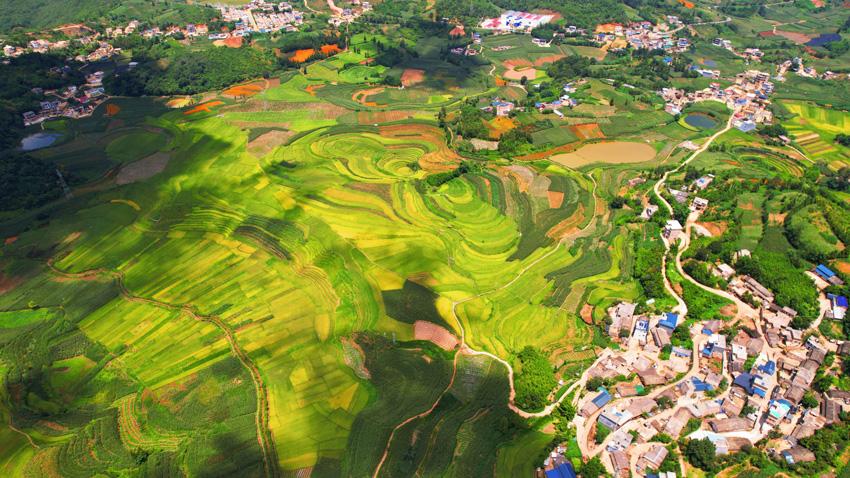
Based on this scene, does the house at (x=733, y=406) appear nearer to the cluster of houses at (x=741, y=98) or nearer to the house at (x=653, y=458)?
the house at (x=653, y=458)

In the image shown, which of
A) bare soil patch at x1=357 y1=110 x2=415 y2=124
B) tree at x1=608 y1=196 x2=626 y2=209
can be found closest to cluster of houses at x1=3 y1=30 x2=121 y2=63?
bare soil patch at x1=357 y1=110 x2=415 y2=124

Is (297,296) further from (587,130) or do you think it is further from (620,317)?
(587,130)

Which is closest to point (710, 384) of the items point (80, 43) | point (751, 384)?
point (751, 384)

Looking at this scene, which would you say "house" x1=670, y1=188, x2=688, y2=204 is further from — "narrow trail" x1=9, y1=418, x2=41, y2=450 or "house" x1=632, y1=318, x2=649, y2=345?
"narrow trail" x1=9, y1=418, x2=41, y2=450

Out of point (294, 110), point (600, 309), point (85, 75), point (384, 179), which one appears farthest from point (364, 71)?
point (600, 309)

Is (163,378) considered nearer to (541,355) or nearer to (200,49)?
(541,355)

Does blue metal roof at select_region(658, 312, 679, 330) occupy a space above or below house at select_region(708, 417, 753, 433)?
above
